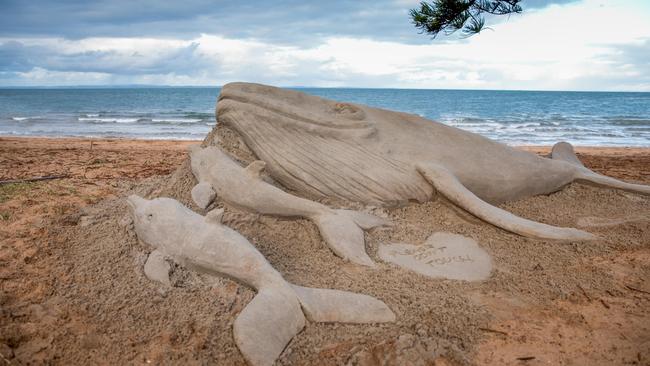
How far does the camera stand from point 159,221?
3346mm

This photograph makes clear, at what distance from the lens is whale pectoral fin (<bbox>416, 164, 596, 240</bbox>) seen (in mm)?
3676

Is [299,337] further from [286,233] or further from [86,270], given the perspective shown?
[86,270]

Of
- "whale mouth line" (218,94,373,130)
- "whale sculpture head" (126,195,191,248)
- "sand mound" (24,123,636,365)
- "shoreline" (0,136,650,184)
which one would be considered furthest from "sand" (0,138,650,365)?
"shoreline" (0,136,650,184)

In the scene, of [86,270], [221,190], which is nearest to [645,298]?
[221,190]

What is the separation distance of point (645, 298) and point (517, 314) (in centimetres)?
91

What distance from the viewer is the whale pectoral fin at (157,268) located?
3.01m

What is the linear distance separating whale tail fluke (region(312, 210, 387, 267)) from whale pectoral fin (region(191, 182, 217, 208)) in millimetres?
832

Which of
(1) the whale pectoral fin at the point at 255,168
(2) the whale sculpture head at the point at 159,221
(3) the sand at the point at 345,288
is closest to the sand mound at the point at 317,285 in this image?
(3) the sand at the point at 345,288

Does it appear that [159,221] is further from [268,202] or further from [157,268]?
[268,202]

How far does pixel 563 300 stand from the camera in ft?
9.77

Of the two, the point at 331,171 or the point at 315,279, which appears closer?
the point at 315,279

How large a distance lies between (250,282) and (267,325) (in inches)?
17.9

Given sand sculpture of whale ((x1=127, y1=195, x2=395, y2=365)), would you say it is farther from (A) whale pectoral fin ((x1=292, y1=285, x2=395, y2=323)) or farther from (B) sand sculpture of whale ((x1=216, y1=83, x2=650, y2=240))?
(B) sand sculpture of whale ((x1=216, y1=83, x2=650, y2=240))

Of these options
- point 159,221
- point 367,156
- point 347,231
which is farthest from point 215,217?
point 367,156
